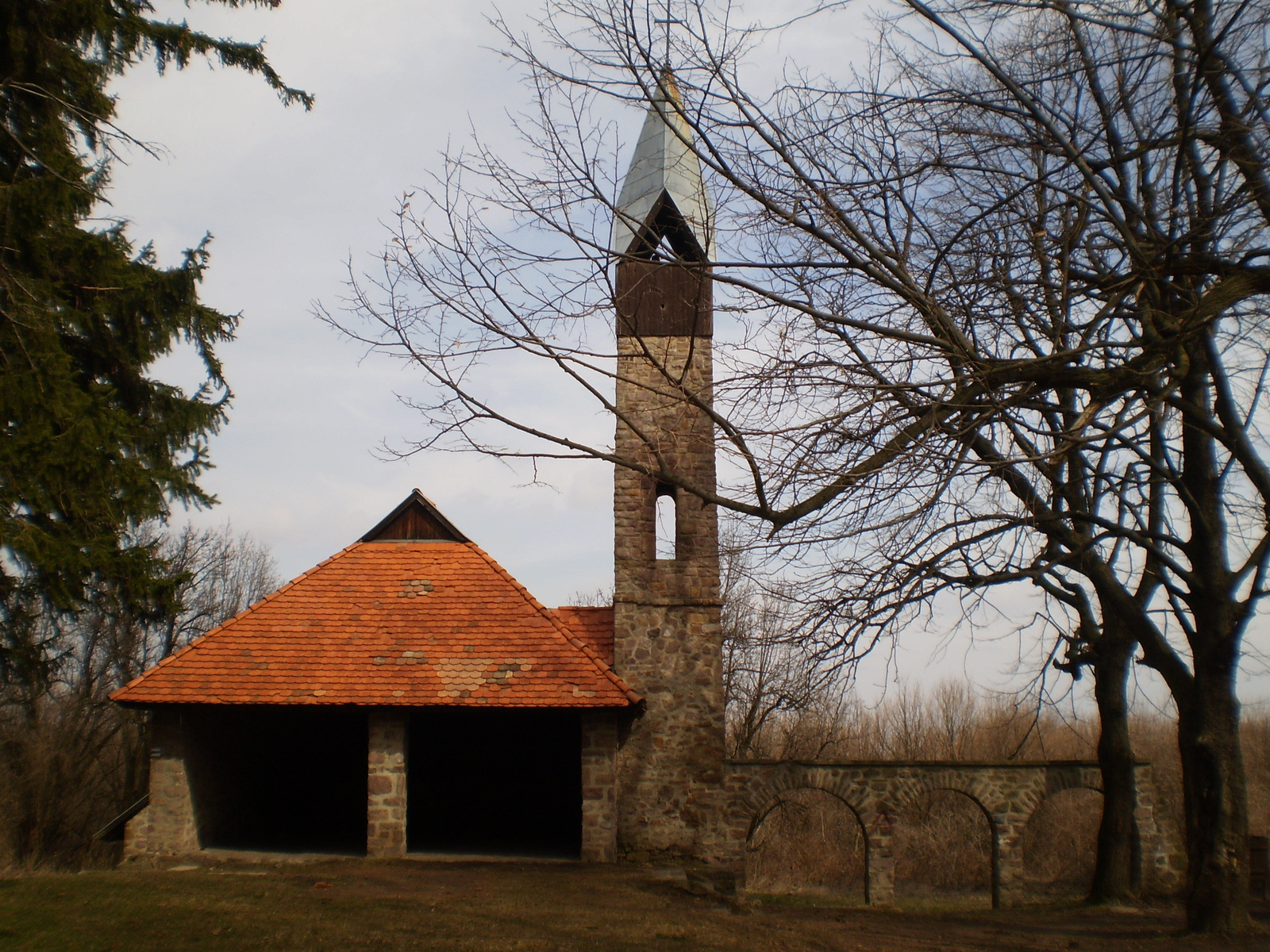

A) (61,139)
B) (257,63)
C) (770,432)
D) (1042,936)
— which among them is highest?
(257,63)

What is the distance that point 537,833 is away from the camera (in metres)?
13.4

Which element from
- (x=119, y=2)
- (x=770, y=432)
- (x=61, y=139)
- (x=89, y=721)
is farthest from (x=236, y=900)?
(x=89, y=721)

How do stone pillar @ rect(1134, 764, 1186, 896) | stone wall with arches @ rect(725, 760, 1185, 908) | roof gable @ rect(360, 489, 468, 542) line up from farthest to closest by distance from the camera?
roof gable @ rect(360, 489, 468, 542) < stone pillar @ rect(1134, 764, 1186, 896) < stone wall with arches @ rect(725, 760, 1185, 908)

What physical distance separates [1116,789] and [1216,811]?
174 inches

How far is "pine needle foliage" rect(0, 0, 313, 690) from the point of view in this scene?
7.74m

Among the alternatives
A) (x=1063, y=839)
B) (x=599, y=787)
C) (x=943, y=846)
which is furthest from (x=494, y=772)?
(x=1063, y=839)

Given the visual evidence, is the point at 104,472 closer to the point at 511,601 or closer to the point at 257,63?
the point at 257,63

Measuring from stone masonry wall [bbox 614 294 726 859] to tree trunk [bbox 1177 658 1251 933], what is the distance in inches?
200

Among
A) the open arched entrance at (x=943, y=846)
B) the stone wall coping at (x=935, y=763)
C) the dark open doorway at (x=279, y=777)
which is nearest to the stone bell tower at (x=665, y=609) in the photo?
the stone wall coping at (x=935, y=763)

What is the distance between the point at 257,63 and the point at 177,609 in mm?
5764

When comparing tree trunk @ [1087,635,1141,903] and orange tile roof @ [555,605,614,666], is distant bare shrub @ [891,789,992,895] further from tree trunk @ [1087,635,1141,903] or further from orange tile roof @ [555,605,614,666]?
orange tile roof @ [555,605,614,666]

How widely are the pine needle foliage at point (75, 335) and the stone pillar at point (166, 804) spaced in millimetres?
2240

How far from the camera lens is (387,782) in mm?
10859

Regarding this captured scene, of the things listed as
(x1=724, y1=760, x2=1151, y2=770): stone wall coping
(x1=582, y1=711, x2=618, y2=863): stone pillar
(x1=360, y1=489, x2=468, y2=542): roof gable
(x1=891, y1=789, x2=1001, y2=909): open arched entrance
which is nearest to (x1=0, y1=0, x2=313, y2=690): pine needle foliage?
(x1=360, y1=489, x2=468, y2=542): roof gable
